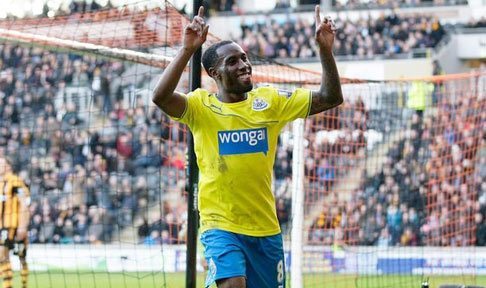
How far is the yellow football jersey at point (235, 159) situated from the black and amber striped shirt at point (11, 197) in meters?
8.16

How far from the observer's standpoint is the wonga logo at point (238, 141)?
6.75 m

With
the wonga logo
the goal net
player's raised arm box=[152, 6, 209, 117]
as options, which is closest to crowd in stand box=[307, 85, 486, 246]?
the goal net

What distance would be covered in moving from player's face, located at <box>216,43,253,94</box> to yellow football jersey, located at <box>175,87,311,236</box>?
0.36 ft

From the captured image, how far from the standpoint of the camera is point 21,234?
15320mm

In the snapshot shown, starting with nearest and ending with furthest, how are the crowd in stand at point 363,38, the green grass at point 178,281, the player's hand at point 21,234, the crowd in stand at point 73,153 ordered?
the player's hand at point 21,234
the green grass at point 178,281
the crowd in stand at point 73,153
the crowd in stand at point 363,38

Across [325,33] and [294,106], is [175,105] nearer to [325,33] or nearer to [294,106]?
[294,106]

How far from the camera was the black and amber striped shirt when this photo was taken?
14555 millimetres

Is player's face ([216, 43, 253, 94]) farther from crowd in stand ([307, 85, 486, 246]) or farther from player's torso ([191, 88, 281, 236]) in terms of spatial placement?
crowd in stand ([307, 85, 486, 246])

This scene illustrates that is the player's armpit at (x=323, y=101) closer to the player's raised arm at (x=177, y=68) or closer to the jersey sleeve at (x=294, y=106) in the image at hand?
the jersey sleeve at (x=294, y=106)

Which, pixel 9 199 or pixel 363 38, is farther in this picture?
pixel 363 38

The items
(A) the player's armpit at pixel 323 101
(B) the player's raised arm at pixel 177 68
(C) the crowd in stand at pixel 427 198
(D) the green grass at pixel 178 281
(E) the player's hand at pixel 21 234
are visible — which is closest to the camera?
(B) the player's raised arm at pixel 177 68

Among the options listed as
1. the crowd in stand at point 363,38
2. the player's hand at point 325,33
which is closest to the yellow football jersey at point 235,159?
the player's hand at point 325,33

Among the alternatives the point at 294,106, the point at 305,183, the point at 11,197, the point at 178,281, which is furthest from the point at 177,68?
the point at 305,183

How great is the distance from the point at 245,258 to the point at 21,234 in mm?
9158
